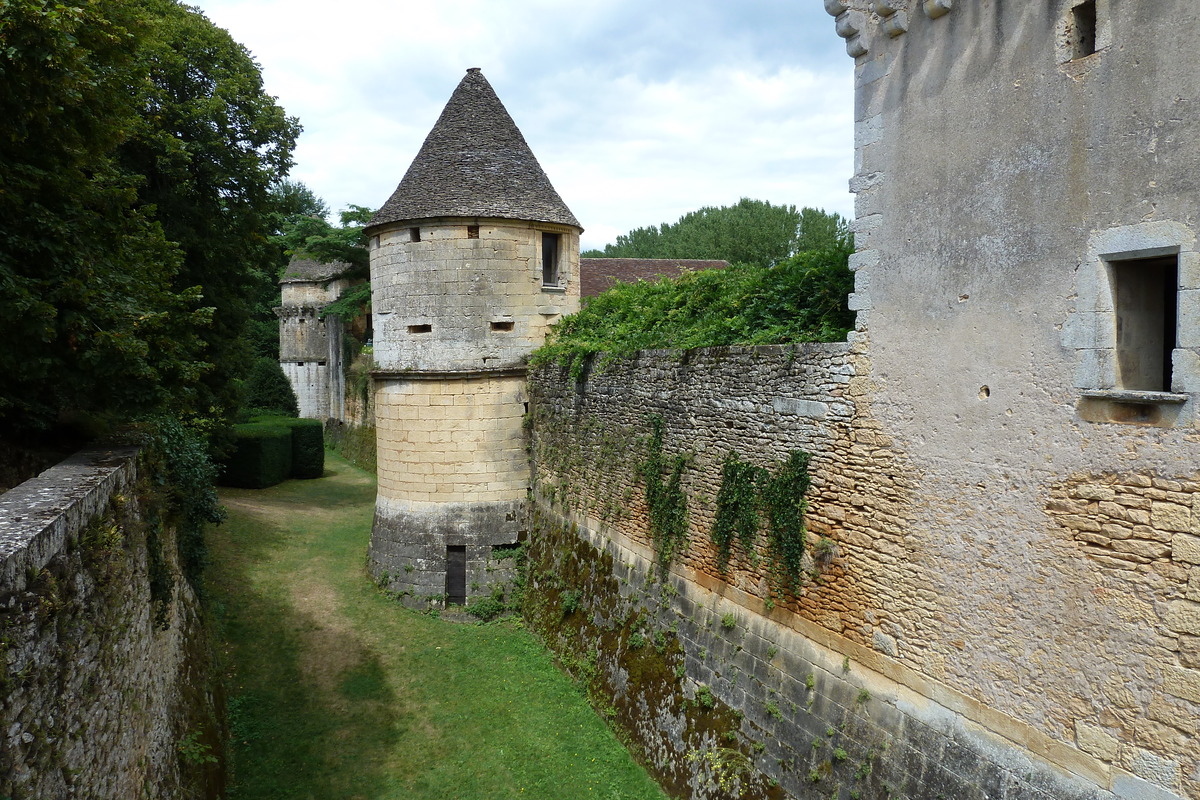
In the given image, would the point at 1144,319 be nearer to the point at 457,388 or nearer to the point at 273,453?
the point at 457,388

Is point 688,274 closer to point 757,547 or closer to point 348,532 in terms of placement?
point 757,547

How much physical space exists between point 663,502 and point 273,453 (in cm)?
1611

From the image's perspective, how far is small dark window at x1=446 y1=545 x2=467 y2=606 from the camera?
12.8 m

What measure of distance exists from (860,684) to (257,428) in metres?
19.8

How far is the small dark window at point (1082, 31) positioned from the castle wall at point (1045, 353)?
19 millimetres

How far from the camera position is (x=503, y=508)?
12984mm

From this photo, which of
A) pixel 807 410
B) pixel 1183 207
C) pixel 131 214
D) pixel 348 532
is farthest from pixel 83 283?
pixel 348 532

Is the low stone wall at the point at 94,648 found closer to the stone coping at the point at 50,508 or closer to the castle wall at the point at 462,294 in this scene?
the stone coping at the point at 50,508

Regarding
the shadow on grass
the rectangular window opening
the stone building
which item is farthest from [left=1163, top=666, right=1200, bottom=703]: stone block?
the stone building

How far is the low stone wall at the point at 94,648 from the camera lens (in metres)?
3.63

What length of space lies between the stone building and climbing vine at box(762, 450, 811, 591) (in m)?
25.0

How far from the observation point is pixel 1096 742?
4676 mm

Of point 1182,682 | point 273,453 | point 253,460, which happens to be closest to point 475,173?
point 1182,682

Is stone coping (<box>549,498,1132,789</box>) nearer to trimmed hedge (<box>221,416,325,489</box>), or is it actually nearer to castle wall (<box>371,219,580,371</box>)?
castle wall (<box>371,219,580,371</box>)
